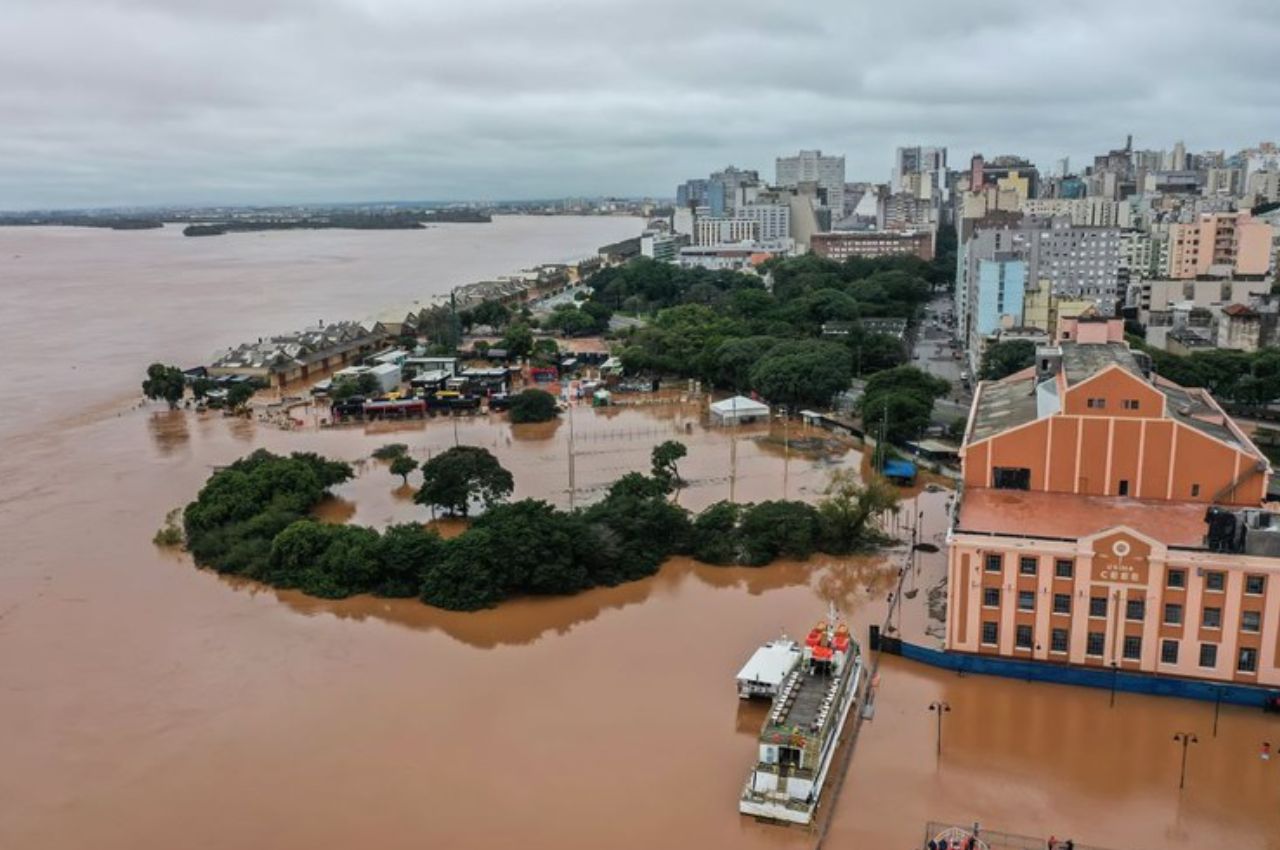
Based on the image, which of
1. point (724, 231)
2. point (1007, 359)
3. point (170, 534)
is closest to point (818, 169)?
point (724, 231)

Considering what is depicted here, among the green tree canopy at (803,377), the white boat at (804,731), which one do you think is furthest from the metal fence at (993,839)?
the green tree canopy at (803,377)

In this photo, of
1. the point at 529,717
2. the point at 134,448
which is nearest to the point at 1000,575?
the point at 529,717

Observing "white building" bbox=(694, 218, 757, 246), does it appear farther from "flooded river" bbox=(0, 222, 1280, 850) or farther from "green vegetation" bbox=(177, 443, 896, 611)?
"flooded river" bbox=(0, 222, 1280, 850)

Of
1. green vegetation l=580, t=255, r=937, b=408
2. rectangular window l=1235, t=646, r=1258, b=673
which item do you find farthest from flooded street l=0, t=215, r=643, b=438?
rectangular window l=1235, t=646, r=1258, b=673

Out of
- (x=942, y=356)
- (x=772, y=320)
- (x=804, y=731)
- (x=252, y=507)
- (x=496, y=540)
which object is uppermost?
(x=772, y=320)

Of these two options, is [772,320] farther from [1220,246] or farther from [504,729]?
[504,729]

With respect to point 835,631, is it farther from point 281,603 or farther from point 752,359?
point 752,359
